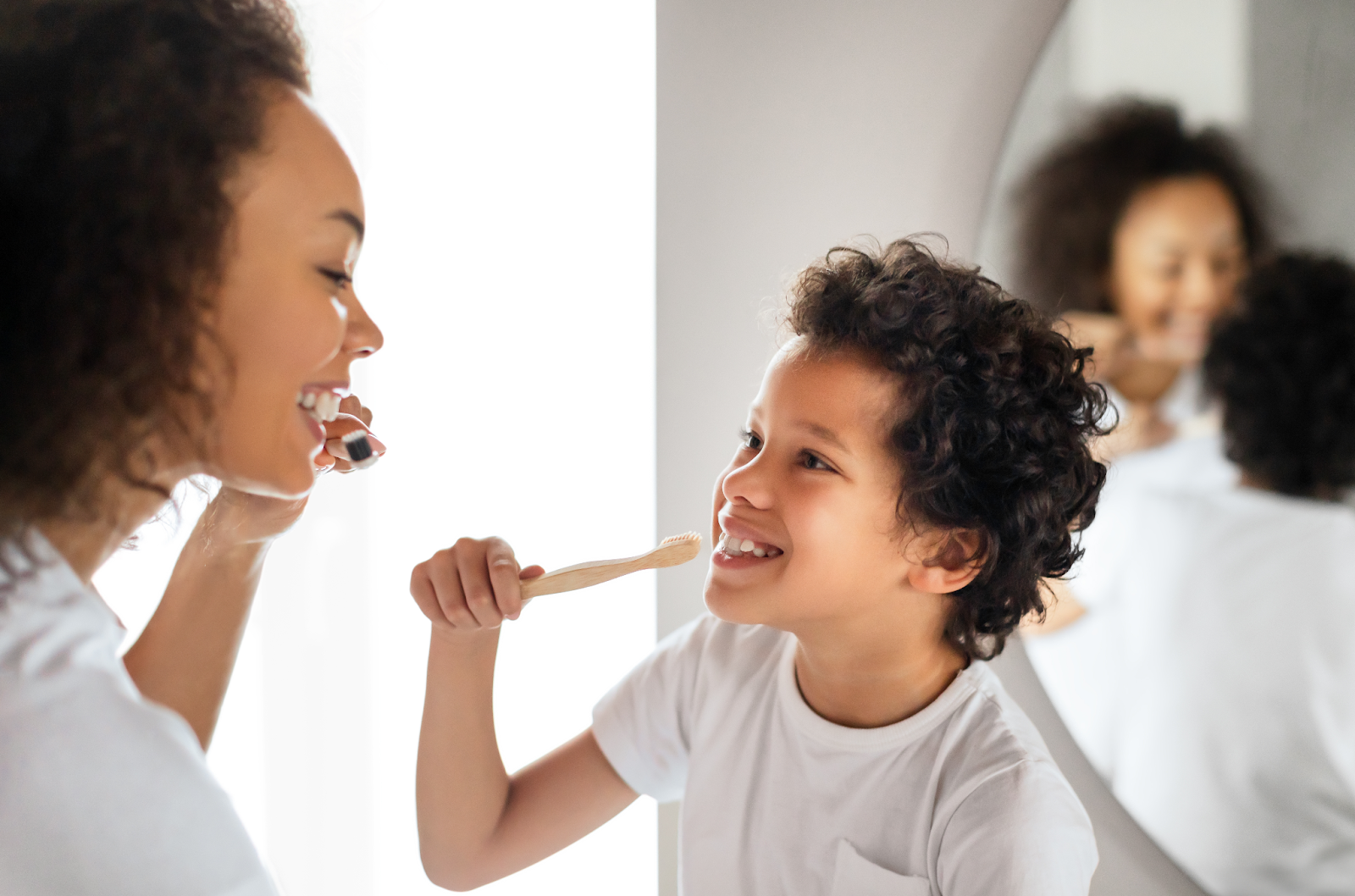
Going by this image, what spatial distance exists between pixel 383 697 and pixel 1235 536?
106cm

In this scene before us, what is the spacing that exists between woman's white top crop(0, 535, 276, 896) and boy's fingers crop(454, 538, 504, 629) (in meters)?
0.27

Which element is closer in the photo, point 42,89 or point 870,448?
point 42,89

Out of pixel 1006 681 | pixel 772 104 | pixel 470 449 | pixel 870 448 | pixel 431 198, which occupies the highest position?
pixel 772 104

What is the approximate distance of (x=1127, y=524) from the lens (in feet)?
3.17

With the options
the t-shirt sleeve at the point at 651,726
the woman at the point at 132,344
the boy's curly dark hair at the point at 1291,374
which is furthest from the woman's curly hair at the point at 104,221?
the boy's curly dark hair at the point at 1291,374

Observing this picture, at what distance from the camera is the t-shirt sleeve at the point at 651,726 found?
0.89 metres

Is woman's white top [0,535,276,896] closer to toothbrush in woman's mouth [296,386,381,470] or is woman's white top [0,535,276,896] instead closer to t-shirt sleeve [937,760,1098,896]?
toothbrush in woman's mouth [296,386,381,470]

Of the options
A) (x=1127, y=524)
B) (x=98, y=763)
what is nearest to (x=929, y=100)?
(x=1127, y=524)

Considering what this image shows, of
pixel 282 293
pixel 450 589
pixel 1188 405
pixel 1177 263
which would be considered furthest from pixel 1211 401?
pixel 282 293

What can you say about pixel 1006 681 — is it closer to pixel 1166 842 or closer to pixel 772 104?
pixel 1166 842

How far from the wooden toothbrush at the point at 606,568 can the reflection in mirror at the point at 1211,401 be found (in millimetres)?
492

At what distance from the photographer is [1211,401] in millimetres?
922

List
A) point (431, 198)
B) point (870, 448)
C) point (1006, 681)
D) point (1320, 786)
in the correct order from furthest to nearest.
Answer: point (431, 198), point (1006, 681), point (1320, 786), point (870, 448)

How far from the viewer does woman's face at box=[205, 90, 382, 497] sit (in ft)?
1.69
